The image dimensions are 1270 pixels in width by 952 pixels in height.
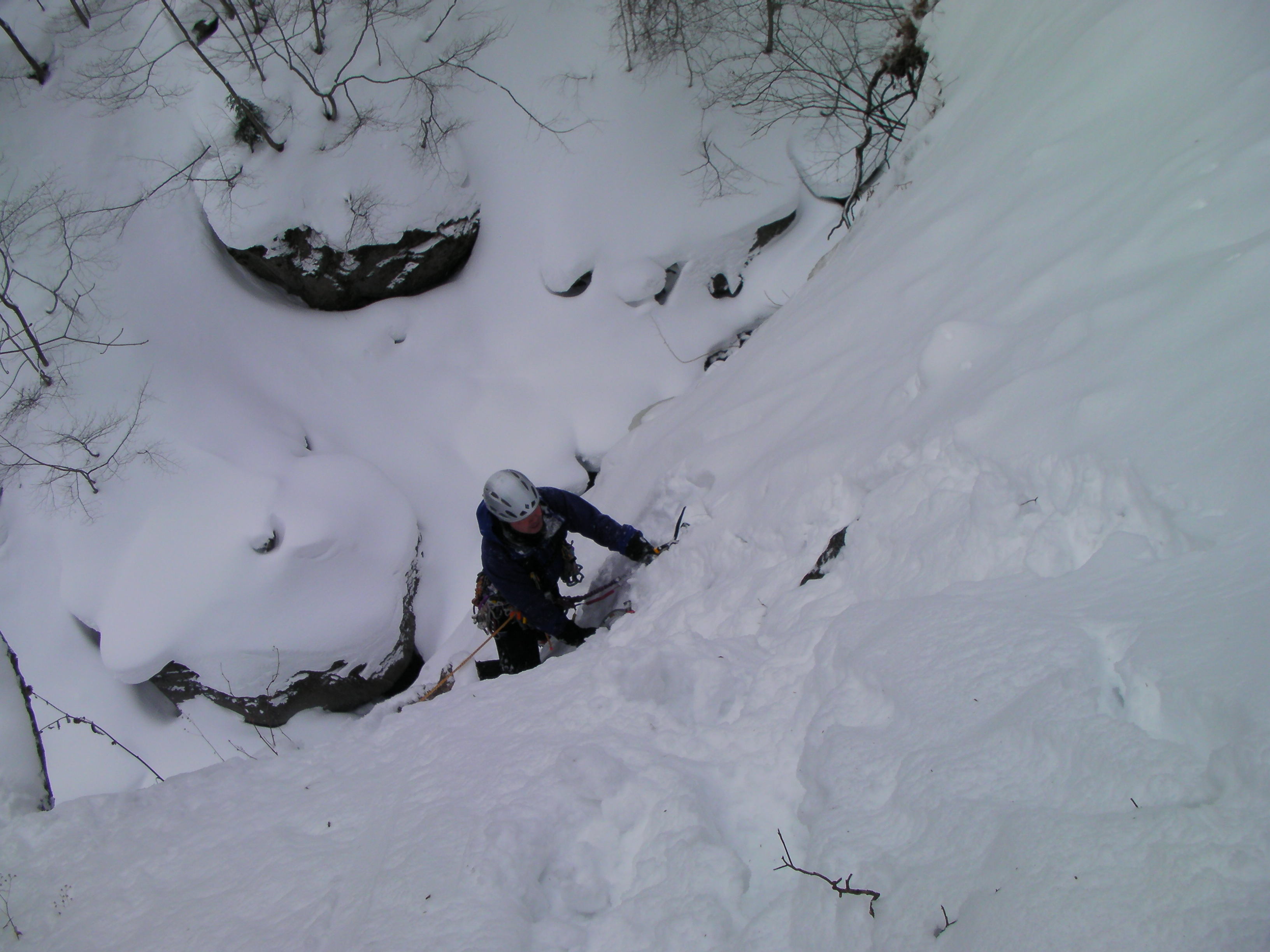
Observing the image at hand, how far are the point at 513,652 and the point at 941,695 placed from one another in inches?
140

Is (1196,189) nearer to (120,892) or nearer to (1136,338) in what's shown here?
(1136,338)

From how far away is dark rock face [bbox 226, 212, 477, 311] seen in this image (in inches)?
362

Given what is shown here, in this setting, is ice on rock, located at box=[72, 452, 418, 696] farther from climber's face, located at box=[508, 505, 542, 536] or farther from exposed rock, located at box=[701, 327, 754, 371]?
exposed rock, located at box=[701, 327, 754, 371]

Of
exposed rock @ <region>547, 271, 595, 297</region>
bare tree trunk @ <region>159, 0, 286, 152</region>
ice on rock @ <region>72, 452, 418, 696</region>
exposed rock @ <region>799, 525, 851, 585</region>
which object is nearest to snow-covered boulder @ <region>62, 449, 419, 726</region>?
ice on rock @ <region>72, 452, 418, 696</region>

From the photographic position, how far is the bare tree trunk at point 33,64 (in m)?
9.97

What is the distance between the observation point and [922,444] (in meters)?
2.85

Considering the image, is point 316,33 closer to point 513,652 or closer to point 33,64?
point 33,64

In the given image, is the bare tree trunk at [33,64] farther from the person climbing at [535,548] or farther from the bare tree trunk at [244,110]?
the person climbing at [535,548]

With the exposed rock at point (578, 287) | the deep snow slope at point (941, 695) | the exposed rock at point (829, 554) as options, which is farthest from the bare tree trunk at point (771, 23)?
the exposed rock at point (829, 554)

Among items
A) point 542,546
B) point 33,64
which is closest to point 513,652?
point 542,546

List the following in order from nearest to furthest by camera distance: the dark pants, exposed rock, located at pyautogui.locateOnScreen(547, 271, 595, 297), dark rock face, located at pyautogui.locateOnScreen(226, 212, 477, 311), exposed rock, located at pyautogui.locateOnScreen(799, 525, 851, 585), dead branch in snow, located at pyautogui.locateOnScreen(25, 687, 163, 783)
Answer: exposed rock, located at pyautogui.locateOnScreen(799, 525, 851, 585)
dead branch in snow, located at pyautogui.locateOnScreen(25, 687, 163, 783)
the dark pants
dark rock face, located at pyautogui.locateOnScreen(226, 212, 477, 311)
exposed rock, located at pyautogui.locateOnScreen(547, 271, 595, 297)

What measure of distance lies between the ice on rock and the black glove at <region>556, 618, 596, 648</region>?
158 inches

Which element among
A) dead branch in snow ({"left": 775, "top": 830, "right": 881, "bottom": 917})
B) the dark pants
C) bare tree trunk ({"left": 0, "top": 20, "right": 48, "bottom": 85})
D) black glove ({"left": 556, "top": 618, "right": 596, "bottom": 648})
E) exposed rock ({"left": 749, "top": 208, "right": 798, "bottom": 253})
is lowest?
the dark pants

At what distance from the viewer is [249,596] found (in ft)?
22.9
